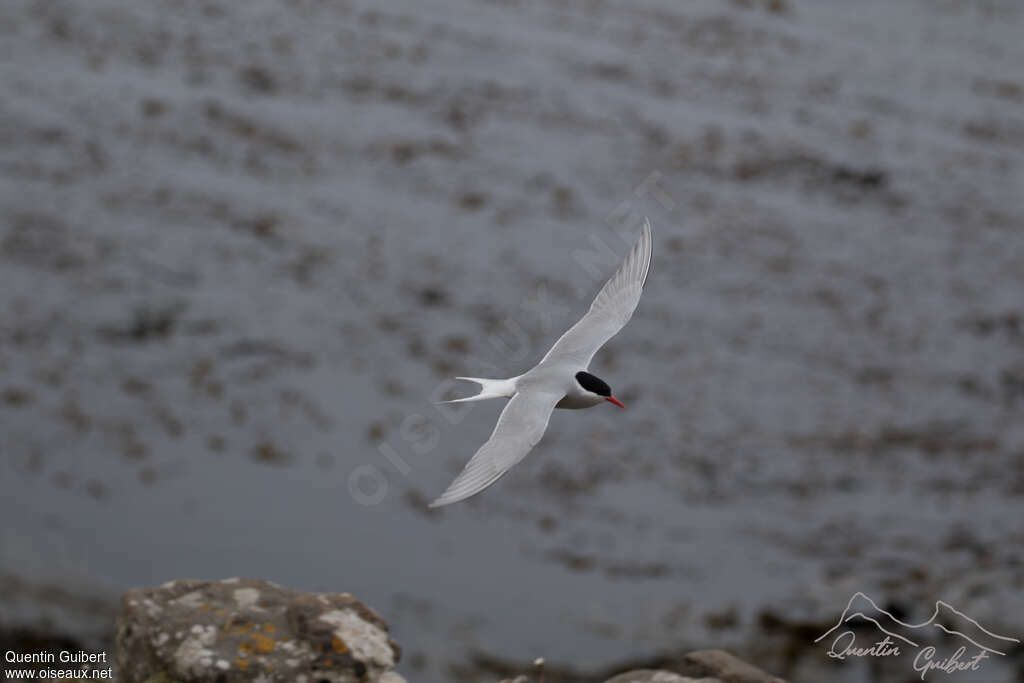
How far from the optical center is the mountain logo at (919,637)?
6809 millimetres

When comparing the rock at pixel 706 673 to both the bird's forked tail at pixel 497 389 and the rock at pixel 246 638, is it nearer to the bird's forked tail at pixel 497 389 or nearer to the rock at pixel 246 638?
the rock at pixel 246 638

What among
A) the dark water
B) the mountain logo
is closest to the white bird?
Result: the dark water

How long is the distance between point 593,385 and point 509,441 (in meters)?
0.35

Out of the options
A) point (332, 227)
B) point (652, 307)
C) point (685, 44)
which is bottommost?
point (652, 307)

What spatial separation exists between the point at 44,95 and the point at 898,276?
9.49 meters

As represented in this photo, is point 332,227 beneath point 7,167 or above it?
beneath

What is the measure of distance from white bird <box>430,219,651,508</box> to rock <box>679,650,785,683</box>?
1.44 meters

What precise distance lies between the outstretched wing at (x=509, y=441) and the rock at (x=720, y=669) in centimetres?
158

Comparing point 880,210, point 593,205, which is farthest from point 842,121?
point 593,205

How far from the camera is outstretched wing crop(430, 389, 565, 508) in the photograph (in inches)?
125

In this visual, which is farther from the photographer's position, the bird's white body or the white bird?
the bird's white body

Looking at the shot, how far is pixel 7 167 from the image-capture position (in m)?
11.1

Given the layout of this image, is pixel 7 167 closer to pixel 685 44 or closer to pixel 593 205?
pixel 593 205

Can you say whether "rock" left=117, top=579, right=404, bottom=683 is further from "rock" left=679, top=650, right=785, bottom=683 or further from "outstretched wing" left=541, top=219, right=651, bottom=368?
"outstretched wing" left=541, top=219, right=651, bottom=368
